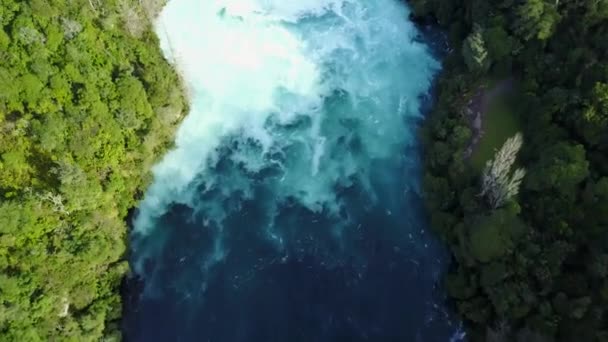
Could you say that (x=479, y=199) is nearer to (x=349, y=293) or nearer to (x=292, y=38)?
(x=349, y=293)

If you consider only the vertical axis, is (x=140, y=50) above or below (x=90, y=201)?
above

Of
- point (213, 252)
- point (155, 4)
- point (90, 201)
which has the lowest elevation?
point (213, 252)

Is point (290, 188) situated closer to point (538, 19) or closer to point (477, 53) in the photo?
point (477, 53)

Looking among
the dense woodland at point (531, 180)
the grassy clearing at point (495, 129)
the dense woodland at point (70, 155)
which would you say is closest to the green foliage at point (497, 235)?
the dense woodland at point (531, 180)

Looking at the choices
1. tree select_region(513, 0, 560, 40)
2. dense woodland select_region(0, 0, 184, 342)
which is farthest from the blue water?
tree select_region(513, 0, 560, 40)

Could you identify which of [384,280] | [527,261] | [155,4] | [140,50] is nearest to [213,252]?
[384,280]

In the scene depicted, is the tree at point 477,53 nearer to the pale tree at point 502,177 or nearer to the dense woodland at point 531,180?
the dense woodland at point 531,180
